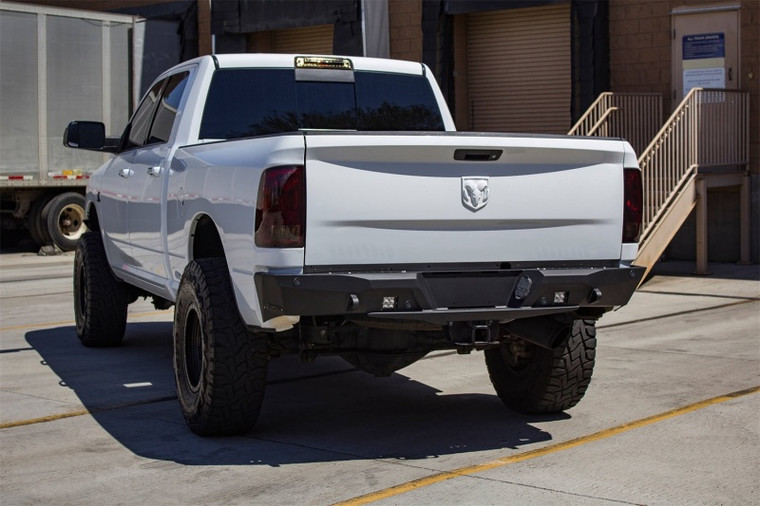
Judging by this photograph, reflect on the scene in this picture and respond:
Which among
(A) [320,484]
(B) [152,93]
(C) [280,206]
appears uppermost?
(B) [152,93]

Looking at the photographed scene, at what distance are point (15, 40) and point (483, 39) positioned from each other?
7797 mm

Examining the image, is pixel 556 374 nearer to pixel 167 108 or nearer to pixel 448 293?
pixel 448 293

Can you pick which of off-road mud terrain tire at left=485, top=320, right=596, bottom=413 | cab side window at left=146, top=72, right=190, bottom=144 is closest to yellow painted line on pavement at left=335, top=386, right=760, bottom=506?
off-road mud terrain tire at left=485, top=320, right=596, bottom=413

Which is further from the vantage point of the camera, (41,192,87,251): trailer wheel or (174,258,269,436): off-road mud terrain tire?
(41,192,87,251): trailer wheel

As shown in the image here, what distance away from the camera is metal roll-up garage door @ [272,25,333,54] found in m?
23.9

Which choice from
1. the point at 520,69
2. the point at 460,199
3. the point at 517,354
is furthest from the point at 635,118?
the point at 460,199

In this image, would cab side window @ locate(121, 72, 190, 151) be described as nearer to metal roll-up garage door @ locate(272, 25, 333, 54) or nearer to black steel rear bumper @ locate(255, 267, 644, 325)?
black steel rear bumper @ locate(255, 267, 644, 325)

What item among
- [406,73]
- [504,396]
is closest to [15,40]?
[406,73]

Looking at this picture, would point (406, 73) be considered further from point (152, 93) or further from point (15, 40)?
point (15, 40)

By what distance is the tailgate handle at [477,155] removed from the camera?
614cm

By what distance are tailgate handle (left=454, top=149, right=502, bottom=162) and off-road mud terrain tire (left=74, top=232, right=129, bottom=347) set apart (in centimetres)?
461

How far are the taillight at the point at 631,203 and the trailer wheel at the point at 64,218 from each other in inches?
608

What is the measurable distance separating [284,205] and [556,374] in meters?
2.07

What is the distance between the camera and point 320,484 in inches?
227
